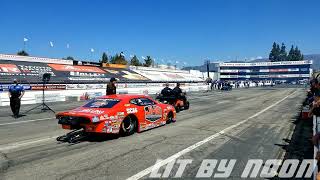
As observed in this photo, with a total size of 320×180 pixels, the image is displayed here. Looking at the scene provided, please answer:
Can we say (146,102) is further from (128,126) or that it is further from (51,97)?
(51,97)

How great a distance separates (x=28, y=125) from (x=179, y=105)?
815cm

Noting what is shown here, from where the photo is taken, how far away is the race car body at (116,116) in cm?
980

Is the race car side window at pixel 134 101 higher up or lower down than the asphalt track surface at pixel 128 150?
higher up

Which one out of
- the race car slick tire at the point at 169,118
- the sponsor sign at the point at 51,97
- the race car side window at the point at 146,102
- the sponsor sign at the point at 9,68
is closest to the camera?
the race car side window at the point at 146,102

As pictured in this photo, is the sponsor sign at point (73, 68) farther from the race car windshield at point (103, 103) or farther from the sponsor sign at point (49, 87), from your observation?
the race car windshield at point (103, 103)

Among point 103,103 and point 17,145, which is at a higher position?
point 103,103

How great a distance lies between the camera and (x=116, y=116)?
408 inches

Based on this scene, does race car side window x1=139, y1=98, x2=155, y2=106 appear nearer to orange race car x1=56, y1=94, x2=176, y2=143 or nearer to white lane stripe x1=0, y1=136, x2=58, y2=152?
orange race car x1=56, y1=94, x2=176, y2=143

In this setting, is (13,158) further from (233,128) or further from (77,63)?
(77,63)

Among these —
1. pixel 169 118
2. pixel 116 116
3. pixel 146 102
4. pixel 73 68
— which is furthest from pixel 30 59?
pixel 116 116

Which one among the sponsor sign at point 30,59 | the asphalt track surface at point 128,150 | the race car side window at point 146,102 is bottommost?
the asphalt track surface at point 128,150

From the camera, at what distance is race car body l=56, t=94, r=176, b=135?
9.80 m

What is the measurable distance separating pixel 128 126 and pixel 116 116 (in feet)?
2.64

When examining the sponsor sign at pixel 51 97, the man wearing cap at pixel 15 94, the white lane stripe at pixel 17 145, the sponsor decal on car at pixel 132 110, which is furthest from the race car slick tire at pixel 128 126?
the sponsor sign at pixel 51 97
